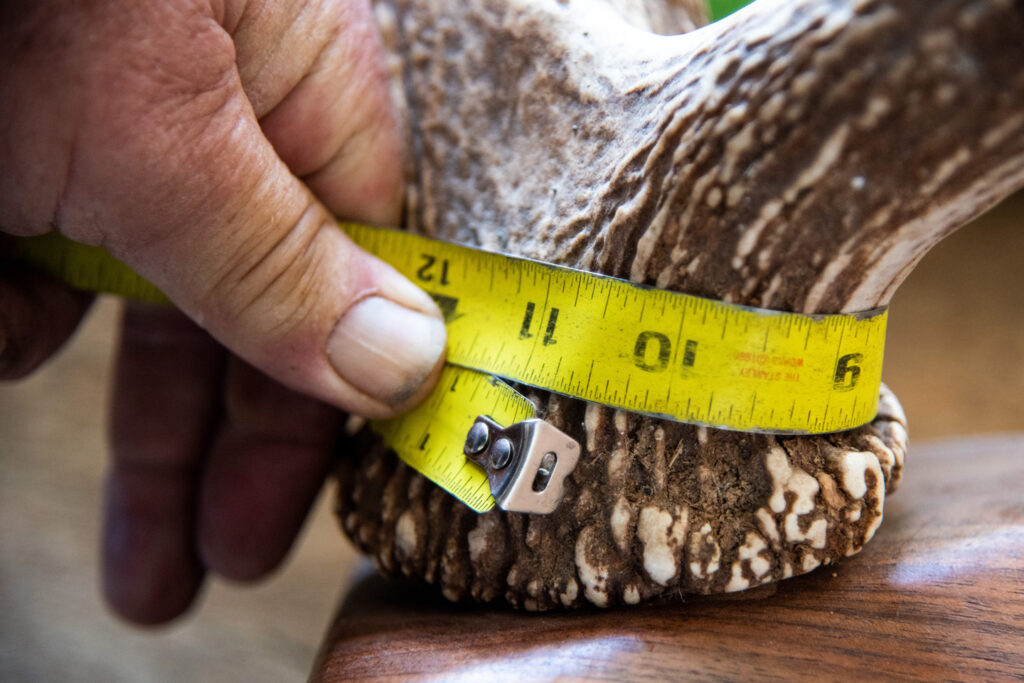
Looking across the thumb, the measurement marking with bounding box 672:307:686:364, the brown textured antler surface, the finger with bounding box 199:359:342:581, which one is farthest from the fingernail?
the finger with bounding box 199:359:342:581

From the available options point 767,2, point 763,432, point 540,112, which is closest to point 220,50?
point 540,112

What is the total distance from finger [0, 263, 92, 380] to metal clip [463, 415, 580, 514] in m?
0.61

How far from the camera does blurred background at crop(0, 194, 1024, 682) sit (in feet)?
4.73

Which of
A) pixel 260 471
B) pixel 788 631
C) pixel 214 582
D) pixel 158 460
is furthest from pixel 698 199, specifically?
pixel 214 582

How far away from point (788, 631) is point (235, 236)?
586 millimetres

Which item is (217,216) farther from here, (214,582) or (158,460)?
(214,582)

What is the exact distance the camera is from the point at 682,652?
630 millimetres

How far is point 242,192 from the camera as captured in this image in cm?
68

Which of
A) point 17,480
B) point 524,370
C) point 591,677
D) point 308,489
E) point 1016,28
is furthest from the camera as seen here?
point 17,480

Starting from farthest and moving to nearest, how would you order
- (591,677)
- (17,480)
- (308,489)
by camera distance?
(17,480)
(308,489)
(591,677)

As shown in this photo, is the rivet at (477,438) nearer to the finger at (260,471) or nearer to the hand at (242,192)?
the hand at (242,192)

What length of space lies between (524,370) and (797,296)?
25cm

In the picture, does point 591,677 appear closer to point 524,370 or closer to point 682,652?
point 682,652

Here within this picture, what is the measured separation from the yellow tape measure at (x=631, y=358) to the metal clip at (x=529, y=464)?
4 cm
